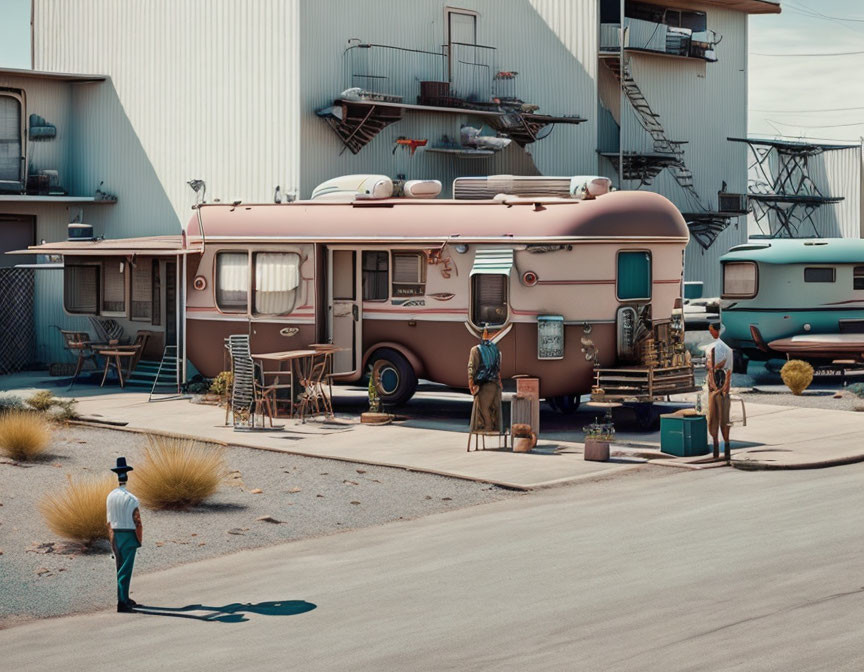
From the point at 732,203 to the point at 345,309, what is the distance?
22.3m

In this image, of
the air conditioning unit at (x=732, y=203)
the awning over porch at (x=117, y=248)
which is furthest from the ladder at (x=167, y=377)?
the air conditioning unit at (x=732, y=203)

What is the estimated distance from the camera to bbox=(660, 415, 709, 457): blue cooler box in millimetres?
18125

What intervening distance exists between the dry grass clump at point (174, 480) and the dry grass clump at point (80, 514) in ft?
3.90

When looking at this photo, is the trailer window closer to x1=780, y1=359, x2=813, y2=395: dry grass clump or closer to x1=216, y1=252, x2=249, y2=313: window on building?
x1=780, y1=359, x2=813, y2=395: dry grass clump

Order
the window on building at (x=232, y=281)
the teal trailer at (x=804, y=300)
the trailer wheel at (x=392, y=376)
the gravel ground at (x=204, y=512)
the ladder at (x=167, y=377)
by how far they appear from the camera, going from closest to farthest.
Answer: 1. the gravel ground at (x=204, y=512)
2. the trailer wheel at (x=392, y=376)
3. the window on building at (x=232, y=281)
4. the ladder at (x=167, y=377)
5. the teal trailer at (x=804, y=300)

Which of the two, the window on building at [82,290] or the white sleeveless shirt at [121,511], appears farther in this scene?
the window on building at [82,290]

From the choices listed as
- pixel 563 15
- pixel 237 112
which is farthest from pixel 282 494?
pixel 563 15

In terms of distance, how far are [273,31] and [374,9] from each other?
253cm

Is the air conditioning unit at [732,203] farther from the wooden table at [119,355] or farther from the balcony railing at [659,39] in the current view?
the wooden table at [119,355]

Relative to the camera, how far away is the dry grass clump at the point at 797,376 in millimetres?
25625

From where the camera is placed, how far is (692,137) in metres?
40.6

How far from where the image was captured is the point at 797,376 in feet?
84.1

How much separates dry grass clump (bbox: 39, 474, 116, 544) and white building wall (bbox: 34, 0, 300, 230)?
51.9 feet

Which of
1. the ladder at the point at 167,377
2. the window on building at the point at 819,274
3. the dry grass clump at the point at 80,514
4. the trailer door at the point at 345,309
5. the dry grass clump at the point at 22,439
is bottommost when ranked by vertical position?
the dry grass clump at the point at 80,514
